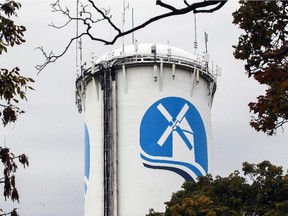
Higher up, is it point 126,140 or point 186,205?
point 126,140

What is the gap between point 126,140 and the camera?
55156 millimetres

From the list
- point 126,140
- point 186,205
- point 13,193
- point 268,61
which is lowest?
point 13,193

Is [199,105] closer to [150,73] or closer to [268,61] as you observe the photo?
[150,73]

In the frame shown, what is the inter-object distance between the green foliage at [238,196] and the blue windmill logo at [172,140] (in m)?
9.56

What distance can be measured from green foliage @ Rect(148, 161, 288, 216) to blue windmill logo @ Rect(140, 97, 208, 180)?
9555 mm

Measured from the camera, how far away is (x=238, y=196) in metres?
43.3

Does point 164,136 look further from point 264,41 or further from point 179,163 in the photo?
point 264,41

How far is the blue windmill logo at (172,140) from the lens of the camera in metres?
54.3

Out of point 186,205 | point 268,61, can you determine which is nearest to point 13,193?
point 268,61

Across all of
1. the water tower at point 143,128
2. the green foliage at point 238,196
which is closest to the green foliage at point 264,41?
the green foliage at point 238,196

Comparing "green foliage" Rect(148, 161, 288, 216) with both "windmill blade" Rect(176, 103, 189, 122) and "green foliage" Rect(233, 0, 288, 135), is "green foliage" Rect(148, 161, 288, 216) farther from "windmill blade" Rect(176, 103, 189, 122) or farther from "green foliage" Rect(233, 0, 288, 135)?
"green foliage" Rect(233, 0, 288, 135)

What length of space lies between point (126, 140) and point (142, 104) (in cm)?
247

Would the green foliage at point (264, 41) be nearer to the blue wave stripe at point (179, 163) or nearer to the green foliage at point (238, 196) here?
the green foliage at point (238, 196)

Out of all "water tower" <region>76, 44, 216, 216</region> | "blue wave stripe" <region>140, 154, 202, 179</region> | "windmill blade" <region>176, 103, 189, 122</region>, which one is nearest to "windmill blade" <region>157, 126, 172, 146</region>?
"water tower" <region>76, 44, 216, 216</region>
